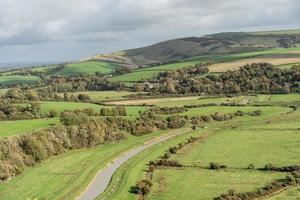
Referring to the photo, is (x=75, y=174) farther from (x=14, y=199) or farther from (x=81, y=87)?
(x=81, y=87)

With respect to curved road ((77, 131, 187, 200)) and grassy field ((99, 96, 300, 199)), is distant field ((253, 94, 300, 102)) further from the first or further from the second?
curved road ((77, 131, 187, 200))

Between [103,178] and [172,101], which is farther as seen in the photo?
[172,101]

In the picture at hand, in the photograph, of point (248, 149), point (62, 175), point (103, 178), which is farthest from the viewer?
point (248, 149)

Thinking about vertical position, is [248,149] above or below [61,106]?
below

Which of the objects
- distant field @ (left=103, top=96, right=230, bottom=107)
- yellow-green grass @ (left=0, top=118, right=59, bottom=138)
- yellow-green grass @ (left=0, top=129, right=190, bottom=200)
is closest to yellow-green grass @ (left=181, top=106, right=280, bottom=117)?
distant field @ (left=103, top=96, right=230, bottom=107)

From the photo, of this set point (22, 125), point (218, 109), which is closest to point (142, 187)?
point (22, 125)

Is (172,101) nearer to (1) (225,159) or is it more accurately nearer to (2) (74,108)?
(2) (74,108)
